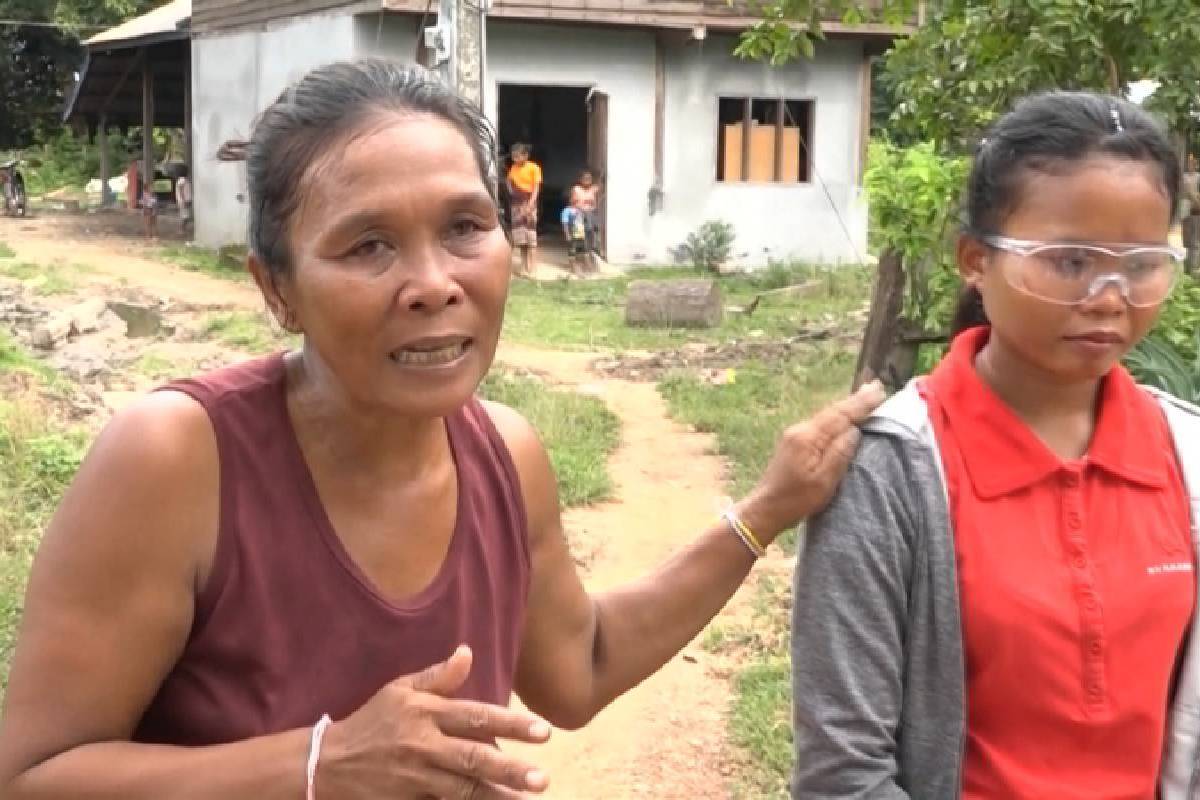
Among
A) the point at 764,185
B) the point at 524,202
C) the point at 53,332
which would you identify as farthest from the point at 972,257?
the point at 764,185

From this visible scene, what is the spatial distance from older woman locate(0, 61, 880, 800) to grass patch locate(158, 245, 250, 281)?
1544cm

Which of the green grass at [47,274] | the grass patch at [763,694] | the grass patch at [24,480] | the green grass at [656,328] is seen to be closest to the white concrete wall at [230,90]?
the green grass at [47,274]

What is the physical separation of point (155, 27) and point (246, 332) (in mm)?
12865

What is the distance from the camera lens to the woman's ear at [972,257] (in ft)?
6.14

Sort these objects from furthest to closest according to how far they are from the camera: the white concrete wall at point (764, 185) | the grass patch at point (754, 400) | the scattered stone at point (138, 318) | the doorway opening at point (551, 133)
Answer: the doorway opening at point (551, 133), the white concrete wall at point (764, 185), the scattered stone at point (138, 318), the grass patch at point (754, 400)

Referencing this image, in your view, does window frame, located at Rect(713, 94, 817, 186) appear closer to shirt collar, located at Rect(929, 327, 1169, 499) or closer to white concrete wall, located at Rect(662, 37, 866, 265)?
white concrete wall, located at Rect(662, 37, 866, 265)

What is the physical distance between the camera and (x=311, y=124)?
5.14 feet

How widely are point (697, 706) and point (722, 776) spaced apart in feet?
1.81

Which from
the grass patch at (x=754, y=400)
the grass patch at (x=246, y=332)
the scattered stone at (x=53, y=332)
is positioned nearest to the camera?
the grass patch at (x=754, y=400)

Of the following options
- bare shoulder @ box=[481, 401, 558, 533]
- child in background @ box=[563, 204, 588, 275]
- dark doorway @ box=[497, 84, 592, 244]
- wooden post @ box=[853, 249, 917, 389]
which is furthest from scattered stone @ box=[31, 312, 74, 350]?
bare shoulder @ box=[481, 401, 558, 533]

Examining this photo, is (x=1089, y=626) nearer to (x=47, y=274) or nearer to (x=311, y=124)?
(x=311, y=124)

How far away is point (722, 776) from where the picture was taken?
14.1ft

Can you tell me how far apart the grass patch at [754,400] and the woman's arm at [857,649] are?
553cm

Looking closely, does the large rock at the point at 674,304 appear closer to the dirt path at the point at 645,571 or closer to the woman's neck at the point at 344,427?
the dirt path at the point at 645,571
